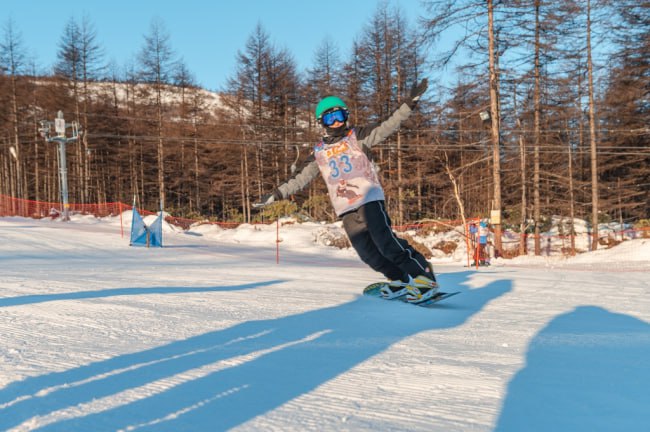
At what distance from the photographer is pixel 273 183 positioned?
96.5 ft

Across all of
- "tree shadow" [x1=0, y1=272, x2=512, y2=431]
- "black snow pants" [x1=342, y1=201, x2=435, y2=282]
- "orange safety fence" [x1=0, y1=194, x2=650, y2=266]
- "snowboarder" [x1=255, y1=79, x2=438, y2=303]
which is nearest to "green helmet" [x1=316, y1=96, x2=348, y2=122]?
"snowboarder" [x1=255, y1=79, x2=438, y2=303]

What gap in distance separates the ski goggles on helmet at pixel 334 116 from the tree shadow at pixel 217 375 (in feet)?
7.19

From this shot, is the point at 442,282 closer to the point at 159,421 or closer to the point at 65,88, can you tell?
the point at 159,421

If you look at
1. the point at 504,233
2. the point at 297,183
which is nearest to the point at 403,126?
the point at 504,233

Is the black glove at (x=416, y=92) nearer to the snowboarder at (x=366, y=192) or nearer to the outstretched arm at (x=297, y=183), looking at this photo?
the snowboarder at (x=366, y=192)

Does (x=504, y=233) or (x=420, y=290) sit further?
(x=504, y=233)

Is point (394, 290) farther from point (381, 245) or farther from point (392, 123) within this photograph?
point (392, 123)

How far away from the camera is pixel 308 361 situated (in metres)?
2.36

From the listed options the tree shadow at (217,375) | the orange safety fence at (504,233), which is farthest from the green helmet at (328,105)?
the orange safety fence at (504,233)

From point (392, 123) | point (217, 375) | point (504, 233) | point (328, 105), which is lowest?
point (504, 233)

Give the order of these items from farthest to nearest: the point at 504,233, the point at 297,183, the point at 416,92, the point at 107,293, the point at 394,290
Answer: the point at 504,233, the point at 297,183, the point at 394,290, the point at 416,92, the point at 107,293

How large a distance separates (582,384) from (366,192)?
9.65 feet

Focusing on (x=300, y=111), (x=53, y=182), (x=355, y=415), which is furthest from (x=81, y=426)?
(x=53, y=182)

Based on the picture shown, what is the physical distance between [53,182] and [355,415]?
151ft
